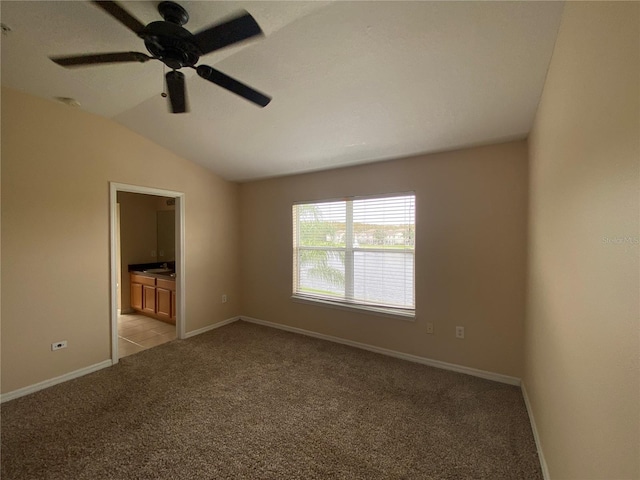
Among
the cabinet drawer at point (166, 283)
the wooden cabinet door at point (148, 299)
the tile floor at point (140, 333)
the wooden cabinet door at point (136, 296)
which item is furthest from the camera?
the wooden cabinet door at point (136, 296)

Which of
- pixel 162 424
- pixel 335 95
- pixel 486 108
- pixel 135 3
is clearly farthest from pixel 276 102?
pixel 162 424

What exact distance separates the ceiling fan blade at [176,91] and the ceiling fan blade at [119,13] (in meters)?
0.27

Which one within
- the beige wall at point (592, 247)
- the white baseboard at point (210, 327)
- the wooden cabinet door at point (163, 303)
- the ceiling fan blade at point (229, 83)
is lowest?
the white baseboard at point (210, 327)

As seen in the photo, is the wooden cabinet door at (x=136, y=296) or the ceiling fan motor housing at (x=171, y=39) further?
the wooden cabinet door at (x=136, y=296)

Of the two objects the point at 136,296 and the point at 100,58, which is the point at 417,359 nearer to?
the point at 100,58

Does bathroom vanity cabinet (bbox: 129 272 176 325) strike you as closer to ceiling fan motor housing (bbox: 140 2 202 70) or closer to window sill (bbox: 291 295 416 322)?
window sill (bbox: 291 295 416 322)

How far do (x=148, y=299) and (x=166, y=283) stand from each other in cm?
67

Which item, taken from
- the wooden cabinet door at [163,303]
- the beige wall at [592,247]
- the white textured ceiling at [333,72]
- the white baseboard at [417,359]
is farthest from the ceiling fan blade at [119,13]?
the wooden cabinet door at [163,303]

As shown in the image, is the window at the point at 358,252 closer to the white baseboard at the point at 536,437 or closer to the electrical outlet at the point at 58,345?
the white baseboard at the point at 536,437

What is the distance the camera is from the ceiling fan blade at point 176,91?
1510mm

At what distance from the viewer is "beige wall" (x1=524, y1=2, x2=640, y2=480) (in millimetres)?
764

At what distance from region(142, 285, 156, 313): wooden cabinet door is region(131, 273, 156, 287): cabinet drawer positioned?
0.07m

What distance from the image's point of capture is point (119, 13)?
115 cm

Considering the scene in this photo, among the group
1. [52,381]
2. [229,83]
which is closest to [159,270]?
[52,381]
